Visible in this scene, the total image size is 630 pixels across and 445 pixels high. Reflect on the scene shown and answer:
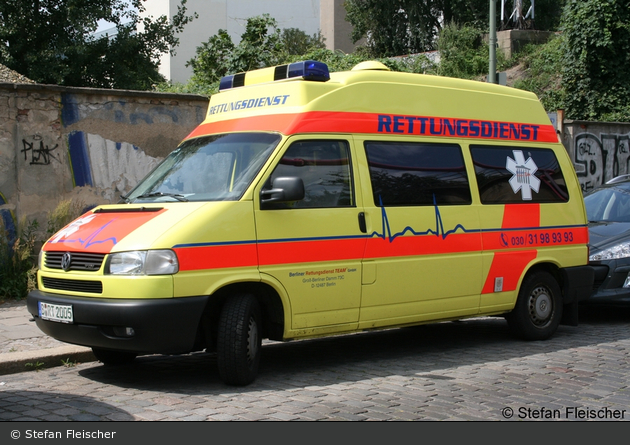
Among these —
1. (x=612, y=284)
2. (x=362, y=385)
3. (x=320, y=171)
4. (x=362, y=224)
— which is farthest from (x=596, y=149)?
(x=362, y=385)

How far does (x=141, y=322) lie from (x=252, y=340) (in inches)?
37.4

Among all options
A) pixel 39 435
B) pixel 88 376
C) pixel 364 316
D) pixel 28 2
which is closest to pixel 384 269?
pixel 364 316

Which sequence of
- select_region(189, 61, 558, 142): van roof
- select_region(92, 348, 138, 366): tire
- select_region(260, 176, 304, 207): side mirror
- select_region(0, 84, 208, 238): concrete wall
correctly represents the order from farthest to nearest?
select_region(0, 84, 208, 238): concrete wall
select_region(92, 348, 138, 366): tire
select_region(189, 61, 558, 142): van roof
select_region(260, 176, 304, 207): side mirror

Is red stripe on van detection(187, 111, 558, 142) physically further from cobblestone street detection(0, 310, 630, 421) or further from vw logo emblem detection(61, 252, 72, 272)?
cobblestone street detection(0, 310, 630, 421)

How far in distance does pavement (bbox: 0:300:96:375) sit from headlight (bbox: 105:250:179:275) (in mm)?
1325

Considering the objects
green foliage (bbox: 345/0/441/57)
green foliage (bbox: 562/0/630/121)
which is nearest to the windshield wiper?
green foliage (bbox: 562/0/630/121)

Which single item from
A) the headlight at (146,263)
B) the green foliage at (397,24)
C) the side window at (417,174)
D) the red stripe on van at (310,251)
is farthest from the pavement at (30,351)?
the green foliage at (397,24)

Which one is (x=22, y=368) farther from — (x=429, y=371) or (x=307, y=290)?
(x=429, y=371)

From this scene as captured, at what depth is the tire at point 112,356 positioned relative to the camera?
666cm

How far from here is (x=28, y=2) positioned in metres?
23.7

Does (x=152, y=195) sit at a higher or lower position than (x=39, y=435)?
higher

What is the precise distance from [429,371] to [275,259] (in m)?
1.81

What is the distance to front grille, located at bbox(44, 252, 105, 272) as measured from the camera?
18.4 ft

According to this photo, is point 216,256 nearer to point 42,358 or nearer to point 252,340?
point 252,340
